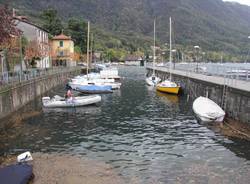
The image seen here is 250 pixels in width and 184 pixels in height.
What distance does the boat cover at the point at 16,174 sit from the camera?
16127 mm

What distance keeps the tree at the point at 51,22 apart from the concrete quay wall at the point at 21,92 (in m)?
56.8

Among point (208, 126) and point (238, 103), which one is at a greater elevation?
point (238, 103)

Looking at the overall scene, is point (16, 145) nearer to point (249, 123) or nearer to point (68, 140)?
point (68, 140)

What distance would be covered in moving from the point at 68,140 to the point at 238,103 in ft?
48.5

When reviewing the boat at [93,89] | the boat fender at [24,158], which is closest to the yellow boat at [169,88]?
the boat at [93,89]

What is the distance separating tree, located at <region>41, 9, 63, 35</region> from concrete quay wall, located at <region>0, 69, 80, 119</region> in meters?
56.8

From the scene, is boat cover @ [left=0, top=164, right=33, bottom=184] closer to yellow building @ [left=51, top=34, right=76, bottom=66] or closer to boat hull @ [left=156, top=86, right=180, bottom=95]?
boat hull @ [left=156, top=86, right=180, bottom=95]

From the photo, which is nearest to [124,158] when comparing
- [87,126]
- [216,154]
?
[216,154]

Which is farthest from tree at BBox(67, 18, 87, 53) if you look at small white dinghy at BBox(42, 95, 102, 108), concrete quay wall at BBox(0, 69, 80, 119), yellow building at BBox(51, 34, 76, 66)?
small white dinghy at BBox(42, 95, 102, 108)

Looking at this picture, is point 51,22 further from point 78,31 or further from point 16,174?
point 16,174

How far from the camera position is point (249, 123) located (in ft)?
91.0

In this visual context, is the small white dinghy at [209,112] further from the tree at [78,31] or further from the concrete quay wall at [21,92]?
the tree at [78,31]

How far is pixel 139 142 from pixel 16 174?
10982mm

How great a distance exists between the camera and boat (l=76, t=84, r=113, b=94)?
190 feet
